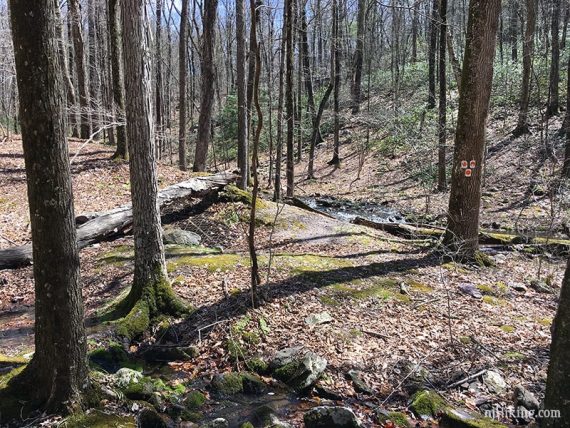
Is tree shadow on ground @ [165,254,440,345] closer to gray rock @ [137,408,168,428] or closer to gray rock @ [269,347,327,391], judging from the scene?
gray rock @ [269,347,327,391]

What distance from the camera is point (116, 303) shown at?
6.04 meters

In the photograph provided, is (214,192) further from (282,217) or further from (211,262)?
(211,262)

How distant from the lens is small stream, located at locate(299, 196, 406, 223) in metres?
14.9

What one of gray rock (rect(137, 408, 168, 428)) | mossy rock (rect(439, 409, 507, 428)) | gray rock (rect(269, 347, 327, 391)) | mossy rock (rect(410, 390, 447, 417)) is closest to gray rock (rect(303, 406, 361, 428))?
gray rock (rect(269, 347, 327, 391))

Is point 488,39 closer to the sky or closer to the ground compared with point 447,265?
closer to the sky

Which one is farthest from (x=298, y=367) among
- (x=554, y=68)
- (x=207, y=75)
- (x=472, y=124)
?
(x=554, y=68)

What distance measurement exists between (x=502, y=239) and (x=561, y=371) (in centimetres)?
813

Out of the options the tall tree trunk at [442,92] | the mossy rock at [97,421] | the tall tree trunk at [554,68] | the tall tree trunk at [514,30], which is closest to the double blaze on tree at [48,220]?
the mossy rock at [97,421]

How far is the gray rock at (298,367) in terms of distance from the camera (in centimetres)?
491

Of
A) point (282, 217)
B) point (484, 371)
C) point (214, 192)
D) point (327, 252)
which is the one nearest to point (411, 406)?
point (484, 371)

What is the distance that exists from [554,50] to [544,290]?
14.2m

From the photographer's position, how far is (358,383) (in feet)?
16.1

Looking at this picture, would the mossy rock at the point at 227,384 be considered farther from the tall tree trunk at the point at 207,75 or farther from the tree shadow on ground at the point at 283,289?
the tall tree trunk at the point at 207,75

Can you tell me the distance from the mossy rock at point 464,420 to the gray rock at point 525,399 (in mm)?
413
